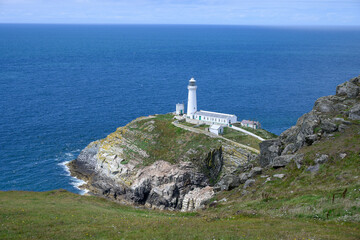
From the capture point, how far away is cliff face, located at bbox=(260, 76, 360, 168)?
37.2 meters

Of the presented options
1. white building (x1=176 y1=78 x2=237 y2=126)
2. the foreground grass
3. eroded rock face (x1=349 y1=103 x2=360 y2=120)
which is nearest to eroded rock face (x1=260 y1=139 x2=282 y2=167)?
eroded rock face (x1=349 y1=103 x2=360 y2=120)

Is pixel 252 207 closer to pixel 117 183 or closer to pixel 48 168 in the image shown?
pixel 117 183

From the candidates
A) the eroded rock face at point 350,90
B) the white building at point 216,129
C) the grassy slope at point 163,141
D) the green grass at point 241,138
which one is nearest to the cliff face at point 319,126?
the eroded rock face at point 350,90

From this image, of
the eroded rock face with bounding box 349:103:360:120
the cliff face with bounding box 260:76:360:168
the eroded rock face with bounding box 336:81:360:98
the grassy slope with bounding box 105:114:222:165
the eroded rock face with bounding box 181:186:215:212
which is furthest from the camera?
the grassy slope with bounding box 105:114:222:165

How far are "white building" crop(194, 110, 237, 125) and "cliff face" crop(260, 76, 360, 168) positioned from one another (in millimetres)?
27086

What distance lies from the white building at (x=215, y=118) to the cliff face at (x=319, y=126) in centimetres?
2709

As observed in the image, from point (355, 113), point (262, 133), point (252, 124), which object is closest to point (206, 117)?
point (252, 124)

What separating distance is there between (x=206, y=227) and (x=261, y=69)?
15660 cm

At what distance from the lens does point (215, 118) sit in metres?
71.8

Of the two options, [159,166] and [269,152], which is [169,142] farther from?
[269,152]

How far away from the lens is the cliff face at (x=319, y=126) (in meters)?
37.2

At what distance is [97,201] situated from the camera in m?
41.6

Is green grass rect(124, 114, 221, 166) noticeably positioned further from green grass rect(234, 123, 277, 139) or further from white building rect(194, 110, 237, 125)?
green grass rect(234, 123, 277, 139)

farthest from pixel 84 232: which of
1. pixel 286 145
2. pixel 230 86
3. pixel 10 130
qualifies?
pixel 230 86
